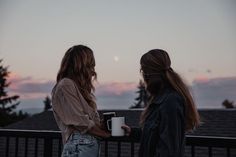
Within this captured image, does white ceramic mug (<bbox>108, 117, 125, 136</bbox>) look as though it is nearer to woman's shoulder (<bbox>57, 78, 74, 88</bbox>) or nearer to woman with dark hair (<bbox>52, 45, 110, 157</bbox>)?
woman with dark hair (<bbox>52, 45, 110, 157</bbox>)

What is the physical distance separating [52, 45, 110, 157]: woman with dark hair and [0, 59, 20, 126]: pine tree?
48.2m

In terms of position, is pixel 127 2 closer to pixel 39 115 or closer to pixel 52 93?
pixel 52 93

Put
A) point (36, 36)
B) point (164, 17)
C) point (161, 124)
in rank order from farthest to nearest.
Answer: point (36, 36)
point (164, 17)
point (161, 124)

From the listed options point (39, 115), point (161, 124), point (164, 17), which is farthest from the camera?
point (39, 115)

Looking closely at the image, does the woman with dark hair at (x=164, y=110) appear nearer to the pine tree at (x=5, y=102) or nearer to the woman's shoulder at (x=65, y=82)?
the woman's shoulder at (x=65, y=82)

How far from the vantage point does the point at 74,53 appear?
278 centimetres

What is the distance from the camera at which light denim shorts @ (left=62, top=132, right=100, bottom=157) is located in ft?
9.00

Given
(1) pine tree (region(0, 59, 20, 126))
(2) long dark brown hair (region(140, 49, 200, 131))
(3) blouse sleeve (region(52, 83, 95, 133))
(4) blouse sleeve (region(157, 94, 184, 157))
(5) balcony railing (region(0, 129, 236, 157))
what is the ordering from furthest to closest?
1. (1) pine tree (region(0, 59, 20, 126))
2. (5) balcony railing (region(0, 129, 236, 157))
3. (3) blouse sleeve (region(52, 83, 95, 133))
4. (2) long dark brown hair (region(140, 49, 200, 131))
5. (4) blouse sleeve (region(157, 94, 184, 157))

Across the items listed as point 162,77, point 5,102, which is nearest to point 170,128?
point 162,77

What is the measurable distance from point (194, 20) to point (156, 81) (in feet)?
54.5

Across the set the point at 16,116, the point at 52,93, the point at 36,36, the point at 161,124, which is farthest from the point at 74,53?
the point at 16,116

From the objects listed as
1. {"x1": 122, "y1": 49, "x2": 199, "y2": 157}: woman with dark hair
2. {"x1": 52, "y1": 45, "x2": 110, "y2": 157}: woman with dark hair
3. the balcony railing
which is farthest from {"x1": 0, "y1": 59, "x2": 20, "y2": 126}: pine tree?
{"x1": 122, "y1": 49, "x2": 199, "y2": 157}: woman with dark hair

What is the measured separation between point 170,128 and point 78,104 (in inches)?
29.5

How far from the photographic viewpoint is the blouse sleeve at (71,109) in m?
2.71
